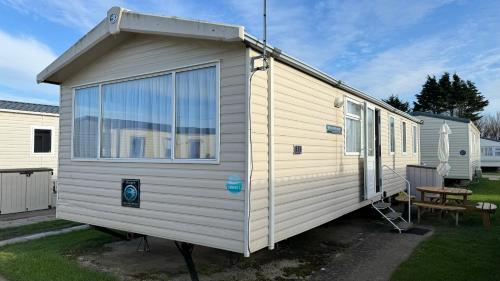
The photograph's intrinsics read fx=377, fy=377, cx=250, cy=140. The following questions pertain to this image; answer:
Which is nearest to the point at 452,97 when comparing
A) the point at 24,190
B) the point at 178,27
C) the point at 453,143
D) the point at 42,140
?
the point at 453,143

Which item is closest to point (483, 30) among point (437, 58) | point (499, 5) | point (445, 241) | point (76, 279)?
point (499, 5)

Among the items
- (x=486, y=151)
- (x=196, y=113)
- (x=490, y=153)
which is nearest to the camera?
(x=196, y=113)

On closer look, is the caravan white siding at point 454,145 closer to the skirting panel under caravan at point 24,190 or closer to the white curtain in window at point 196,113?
the skirting panel under caravan at point 24,190

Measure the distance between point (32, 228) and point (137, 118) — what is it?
4.54 meters

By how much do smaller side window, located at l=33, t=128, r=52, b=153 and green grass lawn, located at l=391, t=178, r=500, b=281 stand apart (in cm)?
1300

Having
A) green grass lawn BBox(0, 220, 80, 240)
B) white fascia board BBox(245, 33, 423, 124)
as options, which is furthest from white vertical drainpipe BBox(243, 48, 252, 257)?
green grass lawn BBox(0, 220, 80, 240)

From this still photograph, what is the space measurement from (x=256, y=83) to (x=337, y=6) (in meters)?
5.00

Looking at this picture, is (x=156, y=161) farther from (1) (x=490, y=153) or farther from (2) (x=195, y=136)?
(1) (x=490, y=153)

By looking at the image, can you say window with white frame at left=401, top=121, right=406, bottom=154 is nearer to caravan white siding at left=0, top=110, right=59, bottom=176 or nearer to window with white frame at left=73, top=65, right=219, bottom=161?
window with white frame at left=73, top=65, right=219, bottom=161

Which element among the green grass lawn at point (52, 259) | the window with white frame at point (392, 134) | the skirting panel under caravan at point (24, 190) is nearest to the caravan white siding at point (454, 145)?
the window with white frame at point (392, 134)

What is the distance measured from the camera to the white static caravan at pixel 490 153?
3225cm

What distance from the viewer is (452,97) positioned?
3900 cm

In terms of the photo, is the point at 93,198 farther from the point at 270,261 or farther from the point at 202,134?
the point at 270,261

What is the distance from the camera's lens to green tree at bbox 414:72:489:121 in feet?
128
